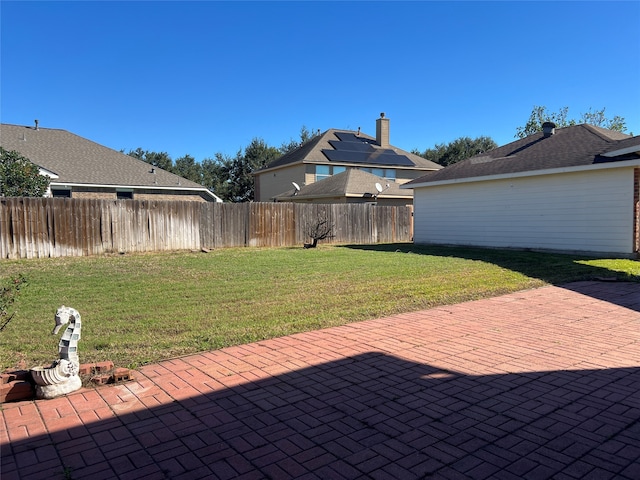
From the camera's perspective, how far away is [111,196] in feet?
74.2

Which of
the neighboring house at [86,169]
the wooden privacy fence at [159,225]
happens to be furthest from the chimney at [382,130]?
the neighboring house at [86,169]

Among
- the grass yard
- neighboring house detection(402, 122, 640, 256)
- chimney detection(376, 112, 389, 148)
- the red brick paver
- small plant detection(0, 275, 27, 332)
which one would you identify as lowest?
the red brick paver

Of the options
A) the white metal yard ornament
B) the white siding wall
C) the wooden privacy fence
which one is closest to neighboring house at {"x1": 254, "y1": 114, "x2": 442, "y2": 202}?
the wooden privacy fence

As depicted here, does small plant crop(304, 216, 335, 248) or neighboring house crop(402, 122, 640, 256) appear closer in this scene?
neighboring house crop(402, 122, 640, 256)

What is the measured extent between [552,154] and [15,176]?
18.7m

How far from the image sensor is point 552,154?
1513 cm

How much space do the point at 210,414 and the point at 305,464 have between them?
971 mm

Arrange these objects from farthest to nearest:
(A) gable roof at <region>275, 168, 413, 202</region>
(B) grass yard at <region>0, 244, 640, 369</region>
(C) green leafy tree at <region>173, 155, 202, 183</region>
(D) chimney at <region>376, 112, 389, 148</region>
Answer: (C) green leafy tree at <region>173, 155, 202, 183</region> < (D) chimney at <region>376, 112, 389, 148</region> < (A) gable roof at <region>275, 168, 413, 202</region> < (B) grass yard at <region>0, 244, 640, 369</region>

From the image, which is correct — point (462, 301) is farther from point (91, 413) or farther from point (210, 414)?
point (91, 413)

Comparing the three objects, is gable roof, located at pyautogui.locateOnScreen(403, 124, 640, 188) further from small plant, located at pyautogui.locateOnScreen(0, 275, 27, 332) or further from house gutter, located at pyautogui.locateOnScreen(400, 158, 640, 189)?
small plant, located at pyautogui.locateOnScreen(0, 275, 27, 332)

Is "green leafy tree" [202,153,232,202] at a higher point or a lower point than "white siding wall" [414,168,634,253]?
higher

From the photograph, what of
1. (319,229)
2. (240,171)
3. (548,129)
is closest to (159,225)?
(319,229)

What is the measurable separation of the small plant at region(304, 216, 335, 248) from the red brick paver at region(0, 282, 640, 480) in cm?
1306

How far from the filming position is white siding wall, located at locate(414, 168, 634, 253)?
1277 cm
